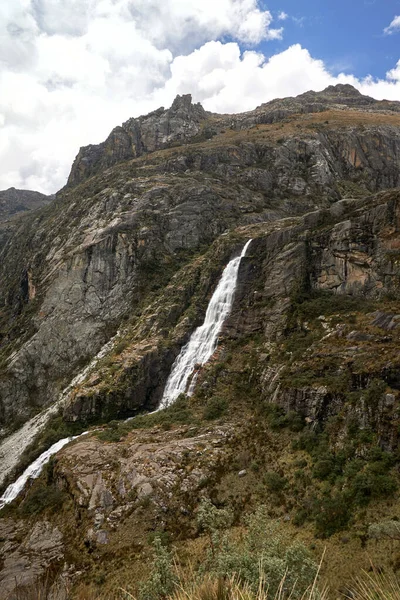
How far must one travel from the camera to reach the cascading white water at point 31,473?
1173 inches

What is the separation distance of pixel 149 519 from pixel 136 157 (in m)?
95.1

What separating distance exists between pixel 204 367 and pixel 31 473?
1745 cm

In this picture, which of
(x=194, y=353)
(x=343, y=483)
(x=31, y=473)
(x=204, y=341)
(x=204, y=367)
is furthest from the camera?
(x=204, y=341)

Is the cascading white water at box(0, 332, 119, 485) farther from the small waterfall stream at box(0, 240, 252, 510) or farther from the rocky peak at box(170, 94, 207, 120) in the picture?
the rocky peak at box(170, 94, 207, 120)

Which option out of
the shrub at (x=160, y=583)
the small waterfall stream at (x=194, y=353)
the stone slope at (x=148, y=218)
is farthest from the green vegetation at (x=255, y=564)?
the stone slope at (x=148, y=218)

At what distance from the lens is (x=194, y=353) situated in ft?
129

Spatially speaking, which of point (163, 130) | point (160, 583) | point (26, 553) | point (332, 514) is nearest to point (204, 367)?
point (332, 514)

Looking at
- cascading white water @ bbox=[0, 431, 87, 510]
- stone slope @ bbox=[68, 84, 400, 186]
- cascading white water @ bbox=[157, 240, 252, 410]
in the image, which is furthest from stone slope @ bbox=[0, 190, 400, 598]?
stone slope @ bbox=[68, 84, 400, 186]

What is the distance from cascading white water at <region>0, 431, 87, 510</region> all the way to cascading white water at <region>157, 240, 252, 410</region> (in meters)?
9.57

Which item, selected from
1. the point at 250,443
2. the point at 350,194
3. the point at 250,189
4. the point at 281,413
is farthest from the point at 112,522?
the point at 350,194

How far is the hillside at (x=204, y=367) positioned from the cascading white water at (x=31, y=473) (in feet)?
5.17

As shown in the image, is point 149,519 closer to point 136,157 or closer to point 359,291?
Result: point 359,291

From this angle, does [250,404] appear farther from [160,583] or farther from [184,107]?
[184,107]

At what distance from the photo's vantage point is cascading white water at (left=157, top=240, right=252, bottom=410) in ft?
121
